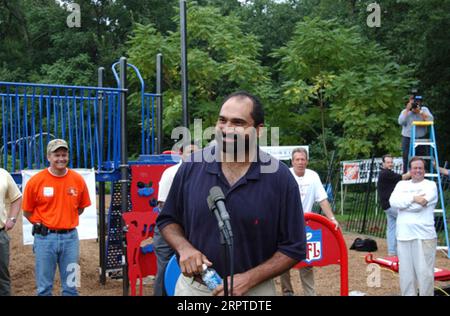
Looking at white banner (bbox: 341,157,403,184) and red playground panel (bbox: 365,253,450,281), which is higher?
white banner (bbox: 341,157,403,184)

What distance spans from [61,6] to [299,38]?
21.2 metres

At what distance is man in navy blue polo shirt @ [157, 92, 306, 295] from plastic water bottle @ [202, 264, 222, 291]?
0.03 meters

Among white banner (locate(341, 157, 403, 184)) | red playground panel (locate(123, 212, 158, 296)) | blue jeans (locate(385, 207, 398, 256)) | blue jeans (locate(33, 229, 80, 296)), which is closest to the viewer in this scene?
blue jeans (locate(33, 229, 80, 296))

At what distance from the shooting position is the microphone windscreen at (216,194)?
299 cm

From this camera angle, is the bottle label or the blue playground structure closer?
the bottle label

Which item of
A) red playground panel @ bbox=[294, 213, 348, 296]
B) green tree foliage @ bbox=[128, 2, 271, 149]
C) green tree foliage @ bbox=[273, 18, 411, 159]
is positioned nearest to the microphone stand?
red playground panel @ bbox=[294, 213, 348, 296]

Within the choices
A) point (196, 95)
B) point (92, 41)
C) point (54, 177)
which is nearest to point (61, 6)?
point (92, 41)

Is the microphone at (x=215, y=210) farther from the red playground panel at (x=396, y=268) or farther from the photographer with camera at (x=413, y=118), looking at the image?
the photographer with camera at (x=413, y=118)

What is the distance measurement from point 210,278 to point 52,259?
420cm

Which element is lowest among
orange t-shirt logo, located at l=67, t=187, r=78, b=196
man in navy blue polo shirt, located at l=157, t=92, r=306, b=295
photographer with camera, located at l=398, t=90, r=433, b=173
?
orange t-shirt logo, located at l=67, t=187, r=78, b=196

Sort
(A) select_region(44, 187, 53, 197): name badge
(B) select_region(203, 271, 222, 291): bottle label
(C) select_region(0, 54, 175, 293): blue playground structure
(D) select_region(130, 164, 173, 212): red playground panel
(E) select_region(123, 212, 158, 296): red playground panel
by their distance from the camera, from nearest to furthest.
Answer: (B) select_region(203, 271, 222, 291): bottle label < (A) select_region(44, 187, 53, 197): name badge < (E) select_region(123, 212, 158, 296): red playground panel < (C) select_region(0, 54, 175, 293): blue playground structure < (D) select_region(130, 164, 173, 212): red playground panel

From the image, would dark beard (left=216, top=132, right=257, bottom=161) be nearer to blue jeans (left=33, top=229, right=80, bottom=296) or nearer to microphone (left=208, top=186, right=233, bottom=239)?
microphone (left=208, top=186, right=233, bottom=239)

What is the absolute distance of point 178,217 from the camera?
3.33 m

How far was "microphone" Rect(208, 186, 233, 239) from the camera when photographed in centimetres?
292
